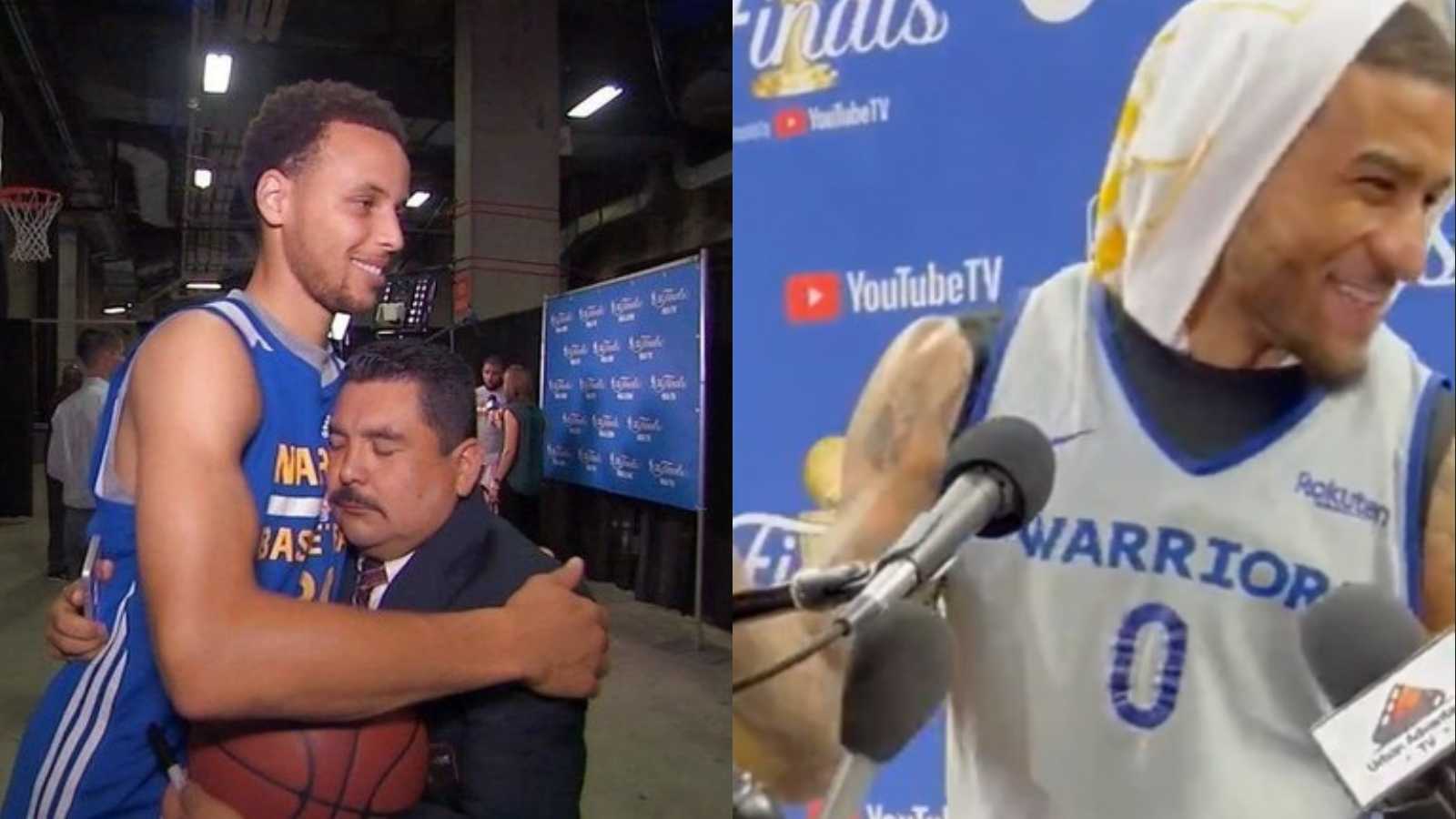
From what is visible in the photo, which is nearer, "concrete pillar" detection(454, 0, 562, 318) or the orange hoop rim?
"concrete pillar" detection(454, 0, 562, 318)

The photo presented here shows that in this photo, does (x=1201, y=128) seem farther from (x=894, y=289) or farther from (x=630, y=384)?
(x=630, y=384)

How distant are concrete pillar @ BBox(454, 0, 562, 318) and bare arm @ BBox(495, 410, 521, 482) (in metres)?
0.17

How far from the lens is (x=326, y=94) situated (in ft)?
3.96

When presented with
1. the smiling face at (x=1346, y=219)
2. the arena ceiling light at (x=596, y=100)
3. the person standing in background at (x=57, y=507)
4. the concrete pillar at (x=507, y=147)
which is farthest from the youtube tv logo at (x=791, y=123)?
the person standing in background at (x=57, y=507)

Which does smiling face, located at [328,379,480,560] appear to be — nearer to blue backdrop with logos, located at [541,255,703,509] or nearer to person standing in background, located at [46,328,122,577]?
blue backdrop with logos, located at [541,255,703,509]

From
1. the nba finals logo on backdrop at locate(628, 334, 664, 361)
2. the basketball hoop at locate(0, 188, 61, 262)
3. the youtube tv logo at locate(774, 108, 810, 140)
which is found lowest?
the nba finals logo on backdrop at locate(628, 334, 664, 361)

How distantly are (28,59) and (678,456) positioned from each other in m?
4.07

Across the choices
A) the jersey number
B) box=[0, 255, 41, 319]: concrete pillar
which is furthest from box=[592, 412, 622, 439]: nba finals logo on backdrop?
box=[0, 255, 41, 319]: concrete pillar

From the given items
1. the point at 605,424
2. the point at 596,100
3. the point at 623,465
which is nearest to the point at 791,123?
the point at 605,424

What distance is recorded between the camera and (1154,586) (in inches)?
33.9

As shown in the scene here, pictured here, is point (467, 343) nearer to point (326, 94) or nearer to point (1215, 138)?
point (326, 94)

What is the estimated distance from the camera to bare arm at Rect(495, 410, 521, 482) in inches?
57.6

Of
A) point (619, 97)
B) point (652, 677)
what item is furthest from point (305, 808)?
point (619, 97)

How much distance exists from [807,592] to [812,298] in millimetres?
258
